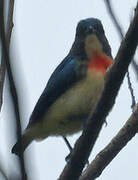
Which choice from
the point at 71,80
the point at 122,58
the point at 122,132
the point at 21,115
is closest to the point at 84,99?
the point at 71,80

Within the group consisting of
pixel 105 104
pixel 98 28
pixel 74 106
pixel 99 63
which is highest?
pixel 105 104

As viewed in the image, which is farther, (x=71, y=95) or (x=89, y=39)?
(x=89, y=39)

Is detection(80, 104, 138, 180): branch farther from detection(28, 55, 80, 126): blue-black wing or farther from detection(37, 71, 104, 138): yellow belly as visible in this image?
detection(28, 55, 80, 126): blue-black wing

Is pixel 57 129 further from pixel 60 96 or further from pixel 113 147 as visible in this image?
pixel 113 147

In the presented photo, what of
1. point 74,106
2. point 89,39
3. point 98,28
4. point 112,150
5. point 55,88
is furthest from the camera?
point 98,28

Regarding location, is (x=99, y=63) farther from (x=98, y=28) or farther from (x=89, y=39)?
(x=98, y=28)

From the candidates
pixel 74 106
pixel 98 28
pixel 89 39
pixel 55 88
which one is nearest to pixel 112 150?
pixel 74 106

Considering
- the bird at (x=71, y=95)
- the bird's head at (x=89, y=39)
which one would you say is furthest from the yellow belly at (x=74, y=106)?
the bird's head at (x=89, y=39)
